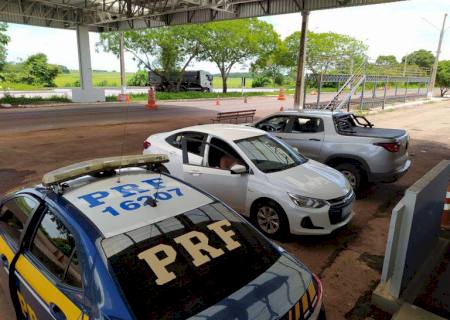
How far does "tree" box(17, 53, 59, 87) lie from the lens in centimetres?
5031

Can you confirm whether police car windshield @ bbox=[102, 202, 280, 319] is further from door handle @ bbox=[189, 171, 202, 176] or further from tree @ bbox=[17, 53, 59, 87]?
tree @ bbox=[17, 53, 59, 87]

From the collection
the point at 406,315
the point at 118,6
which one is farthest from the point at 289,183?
the point at 118,6

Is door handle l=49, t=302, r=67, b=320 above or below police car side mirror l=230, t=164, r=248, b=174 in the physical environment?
below

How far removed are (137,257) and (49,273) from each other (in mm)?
788

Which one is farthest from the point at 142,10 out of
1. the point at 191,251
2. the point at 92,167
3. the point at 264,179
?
the point at 191,251

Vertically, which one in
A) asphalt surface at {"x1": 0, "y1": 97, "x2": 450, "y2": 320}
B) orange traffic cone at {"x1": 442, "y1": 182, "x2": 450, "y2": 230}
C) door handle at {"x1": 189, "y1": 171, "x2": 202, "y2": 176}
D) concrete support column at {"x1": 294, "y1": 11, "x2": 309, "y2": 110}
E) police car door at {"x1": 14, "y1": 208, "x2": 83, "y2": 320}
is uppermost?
concrete support column at {"x1": 294, "y1": 11, "x2": 309, "y2": 110}

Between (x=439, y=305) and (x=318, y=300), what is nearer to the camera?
(x=318, y=300)

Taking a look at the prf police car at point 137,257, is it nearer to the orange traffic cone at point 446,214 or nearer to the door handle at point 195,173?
the door handle at point 195,173

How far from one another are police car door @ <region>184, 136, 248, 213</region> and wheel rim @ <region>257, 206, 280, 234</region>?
0.99 ft

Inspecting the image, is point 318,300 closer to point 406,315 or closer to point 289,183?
point 406,315

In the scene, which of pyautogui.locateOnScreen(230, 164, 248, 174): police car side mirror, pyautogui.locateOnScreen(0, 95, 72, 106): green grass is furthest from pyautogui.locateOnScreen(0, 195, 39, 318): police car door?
pyautogui.locateOnScreen(0, 95, 72, 106): green grass

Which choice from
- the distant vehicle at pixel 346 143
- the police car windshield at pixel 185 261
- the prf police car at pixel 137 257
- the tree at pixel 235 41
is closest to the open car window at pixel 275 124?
the distant vehicle at pixel 346 143

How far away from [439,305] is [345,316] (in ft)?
3.49

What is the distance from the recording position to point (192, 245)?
2283mm
